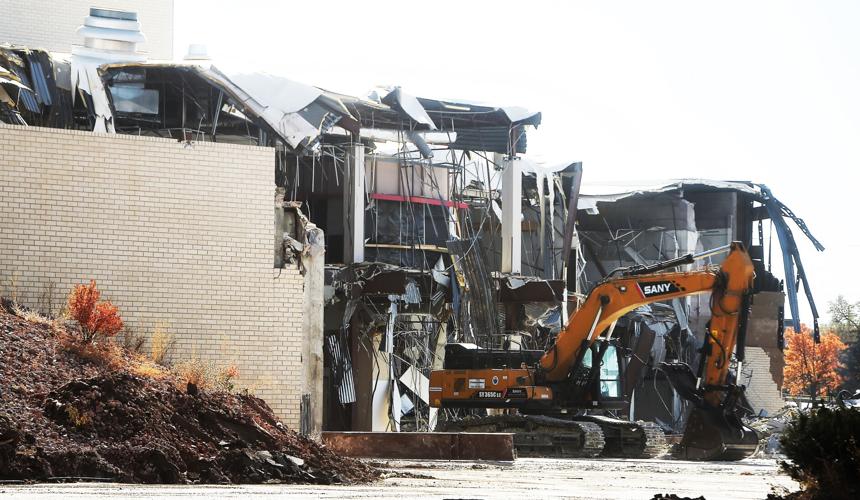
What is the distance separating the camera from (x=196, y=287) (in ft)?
67.3

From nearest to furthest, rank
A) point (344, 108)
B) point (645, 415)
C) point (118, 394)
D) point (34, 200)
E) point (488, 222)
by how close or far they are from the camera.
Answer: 1. point (118, 394)
2. point (34, 200)
3. point (344, 108)
4. point (488, 222)
5. point (645, 415)

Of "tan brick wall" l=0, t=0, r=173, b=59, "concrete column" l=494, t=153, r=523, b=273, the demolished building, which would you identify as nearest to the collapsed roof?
the demolished building

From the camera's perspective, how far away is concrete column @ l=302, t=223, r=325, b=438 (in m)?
21.4

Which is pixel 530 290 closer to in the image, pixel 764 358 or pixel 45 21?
pixel 764 358

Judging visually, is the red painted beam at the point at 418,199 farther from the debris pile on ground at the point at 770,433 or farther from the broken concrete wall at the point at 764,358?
the broken concrete wall at the point at 764,358

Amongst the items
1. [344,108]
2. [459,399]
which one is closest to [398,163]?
[344,108]

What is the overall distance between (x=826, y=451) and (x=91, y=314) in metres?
10.9

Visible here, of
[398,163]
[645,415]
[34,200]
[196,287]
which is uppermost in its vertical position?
[398,163]

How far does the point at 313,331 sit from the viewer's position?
2191cm

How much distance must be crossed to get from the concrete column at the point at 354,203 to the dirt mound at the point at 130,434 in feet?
46.4

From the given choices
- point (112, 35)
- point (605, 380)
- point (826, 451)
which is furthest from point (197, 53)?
point (826, 451)

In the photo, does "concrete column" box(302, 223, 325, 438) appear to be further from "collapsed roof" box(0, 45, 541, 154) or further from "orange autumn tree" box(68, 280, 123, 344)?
"collapsed roof" box(0, 45, 541, 154)

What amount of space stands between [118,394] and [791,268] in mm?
23132

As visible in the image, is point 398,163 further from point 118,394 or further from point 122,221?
point 118,394
